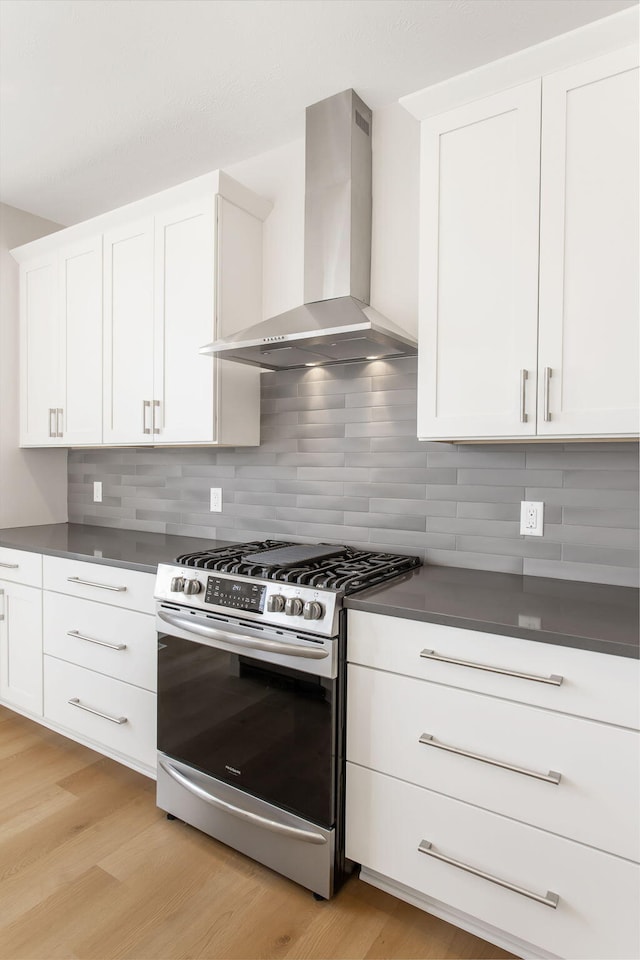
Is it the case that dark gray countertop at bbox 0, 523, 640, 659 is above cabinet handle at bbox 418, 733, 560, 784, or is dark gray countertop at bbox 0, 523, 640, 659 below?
above

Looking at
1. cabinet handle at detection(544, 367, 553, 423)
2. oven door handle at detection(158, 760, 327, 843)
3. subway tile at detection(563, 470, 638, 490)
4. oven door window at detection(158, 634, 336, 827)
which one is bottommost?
oven door handle at detection(158, 760, 327, 843)

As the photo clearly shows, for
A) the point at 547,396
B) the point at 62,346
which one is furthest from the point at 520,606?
the point at 62,346

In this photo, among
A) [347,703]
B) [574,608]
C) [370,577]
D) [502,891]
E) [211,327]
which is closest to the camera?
[502,891]

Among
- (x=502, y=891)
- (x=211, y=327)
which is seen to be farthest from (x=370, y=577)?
(x=211, y=327)

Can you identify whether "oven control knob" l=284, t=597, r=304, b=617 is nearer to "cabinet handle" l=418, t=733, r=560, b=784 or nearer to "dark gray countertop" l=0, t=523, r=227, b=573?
"cabinet handle" l=418, t=733, r=560, b=784

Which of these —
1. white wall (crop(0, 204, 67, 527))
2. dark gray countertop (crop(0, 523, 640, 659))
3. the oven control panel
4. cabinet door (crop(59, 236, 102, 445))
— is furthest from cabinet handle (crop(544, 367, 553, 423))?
white wall (crop(0, 204, 67, 527))

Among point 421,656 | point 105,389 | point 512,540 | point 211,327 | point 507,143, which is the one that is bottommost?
point 421,656

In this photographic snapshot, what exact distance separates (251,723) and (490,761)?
29.9 inches

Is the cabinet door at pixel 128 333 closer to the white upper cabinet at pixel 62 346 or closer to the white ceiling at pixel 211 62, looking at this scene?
the white upper cabinet at pixel 62 346

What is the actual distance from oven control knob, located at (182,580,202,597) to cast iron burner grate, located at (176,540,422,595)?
0.06 metres

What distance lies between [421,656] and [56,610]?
5.88 ft

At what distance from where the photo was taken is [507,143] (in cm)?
179

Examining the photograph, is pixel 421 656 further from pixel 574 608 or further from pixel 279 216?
pixel 279 216

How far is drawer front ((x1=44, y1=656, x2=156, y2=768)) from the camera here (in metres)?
2.28
